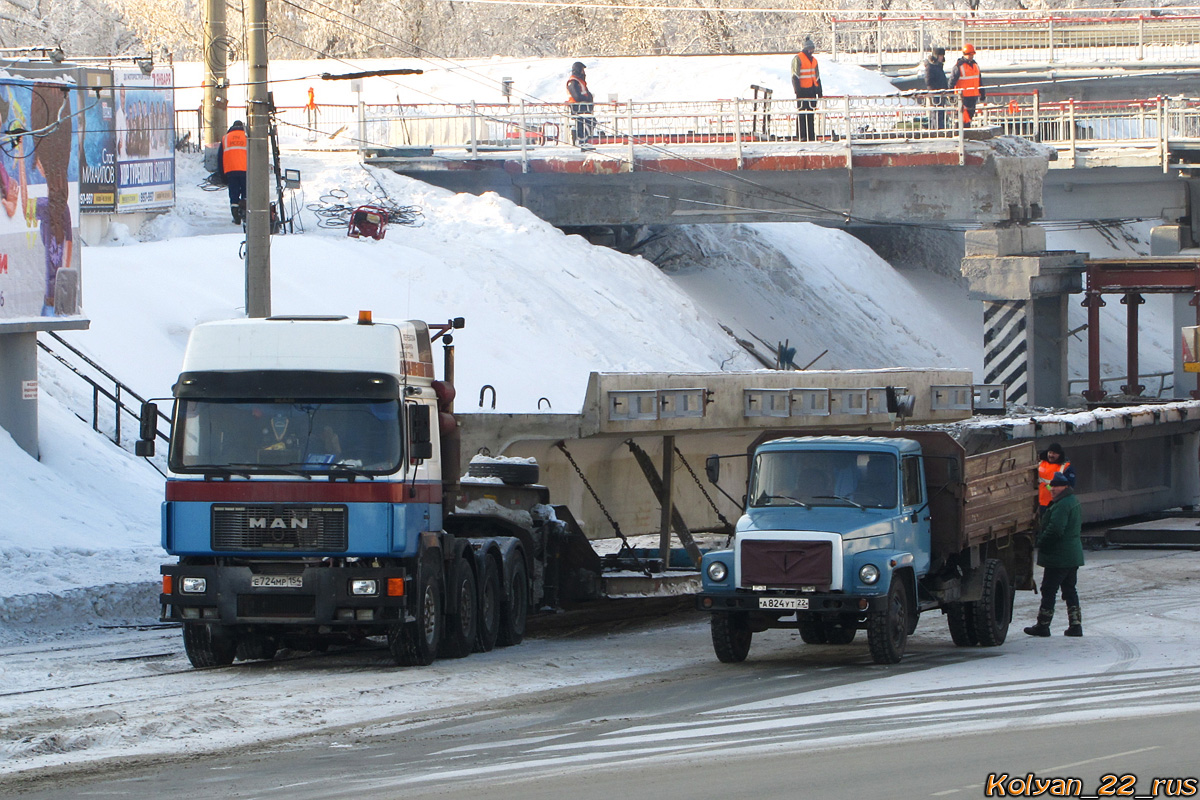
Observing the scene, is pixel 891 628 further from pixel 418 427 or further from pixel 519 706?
pixel 418 427

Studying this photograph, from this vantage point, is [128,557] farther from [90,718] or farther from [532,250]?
[532,250]

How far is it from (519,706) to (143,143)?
72.7 feet

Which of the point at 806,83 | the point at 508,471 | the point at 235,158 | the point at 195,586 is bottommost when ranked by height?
the point at 195,586

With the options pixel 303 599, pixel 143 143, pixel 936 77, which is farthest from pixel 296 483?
pixel 936 77

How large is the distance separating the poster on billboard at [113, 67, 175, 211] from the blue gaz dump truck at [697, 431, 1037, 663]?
19.2 metres

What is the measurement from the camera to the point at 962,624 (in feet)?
50.1

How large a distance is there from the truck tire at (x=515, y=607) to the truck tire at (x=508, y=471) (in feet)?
2.78

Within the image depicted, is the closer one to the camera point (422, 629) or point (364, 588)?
point (364, 588)

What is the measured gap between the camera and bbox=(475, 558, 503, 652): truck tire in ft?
49.4

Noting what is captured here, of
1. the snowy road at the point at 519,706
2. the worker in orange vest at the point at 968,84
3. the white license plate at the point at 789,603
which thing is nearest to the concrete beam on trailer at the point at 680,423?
the snowy road at the point at 519,706

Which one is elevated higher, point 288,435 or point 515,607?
point 288,435

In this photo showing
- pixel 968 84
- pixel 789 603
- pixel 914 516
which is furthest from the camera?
pixel 968 84

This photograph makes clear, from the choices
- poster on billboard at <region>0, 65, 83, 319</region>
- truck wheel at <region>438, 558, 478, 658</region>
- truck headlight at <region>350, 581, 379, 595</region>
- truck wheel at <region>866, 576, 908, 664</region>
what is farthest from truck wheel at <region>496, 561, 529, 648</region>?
Answer: poster on billboard at <region>0, 65, 83, 319</region>

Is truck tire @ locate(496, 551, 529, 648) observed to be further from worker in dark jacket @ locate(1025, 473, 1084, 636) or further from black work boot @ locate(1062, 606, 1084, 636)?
black work boot @ locate(1062, 606, 1084, 636)
